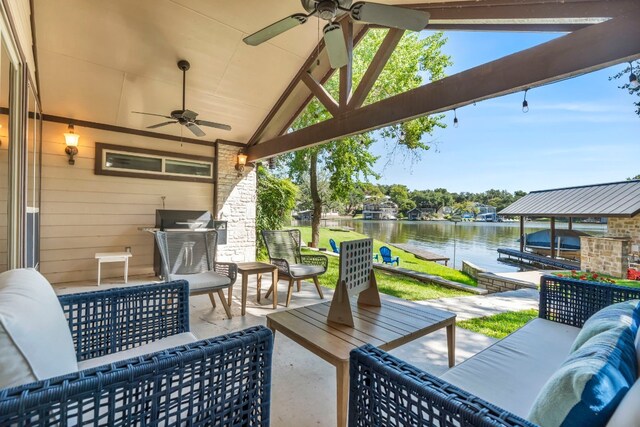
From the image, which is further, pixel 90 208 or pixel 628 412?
pixel 90 208

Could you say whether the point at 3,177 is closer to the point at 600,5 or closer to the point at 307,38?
the point at 307,38

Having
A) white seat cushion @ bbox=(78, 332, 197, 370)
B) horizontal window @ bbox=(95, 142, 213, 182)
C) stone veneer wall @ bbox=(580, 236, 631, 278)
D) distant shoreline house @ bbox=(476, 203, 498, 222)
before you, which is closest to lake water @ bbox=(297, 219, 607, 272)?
distant shoreline house @ bbox=(476, 203, 498, 222)

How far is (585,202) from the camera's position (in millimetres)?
8250

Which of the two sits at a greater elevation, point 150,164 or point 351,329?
point 150,164

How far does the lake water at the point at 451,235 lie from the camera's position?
16.2 metres

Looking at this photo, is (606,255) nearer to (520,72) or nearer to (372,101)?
(372,101)

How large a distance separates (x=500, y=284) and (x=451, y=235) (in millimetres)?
18413

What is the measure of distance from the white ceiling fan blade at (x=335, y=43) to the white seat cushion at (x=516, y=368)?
2.48 meters

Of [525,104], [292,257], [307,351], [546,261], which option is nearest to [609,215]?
[546,261]

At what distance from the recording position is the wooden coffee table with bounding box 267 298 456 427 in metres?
1.62

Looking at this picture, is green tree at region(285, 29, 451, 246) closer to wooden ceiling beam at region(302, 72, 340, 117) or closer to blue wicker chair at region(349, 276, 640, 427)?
wooden ceiling beam at region(302, 72, 340, 117)

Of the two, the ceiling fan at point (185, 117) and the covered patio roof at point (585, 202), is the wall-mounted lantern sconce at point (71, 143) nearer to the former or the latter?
the ceiling fan at point (185, 117)

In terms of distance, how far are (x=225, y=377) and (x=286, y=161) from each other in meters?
9.61

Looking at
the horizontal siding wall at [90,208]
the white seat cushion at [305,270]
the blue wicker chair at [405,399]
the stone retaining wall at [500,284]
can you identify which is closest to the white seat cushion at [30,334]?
the blue wicker chair at [405,399]
